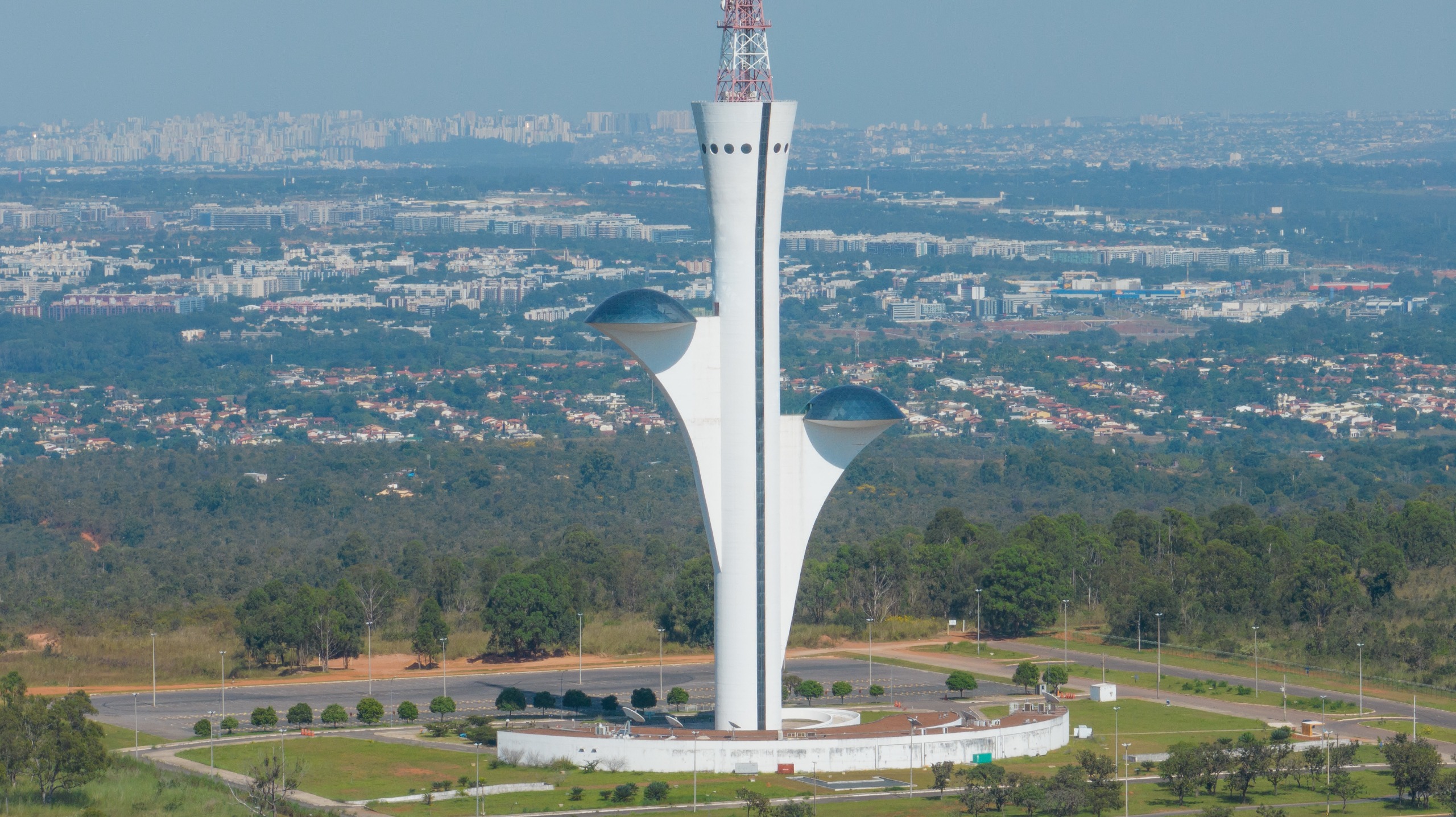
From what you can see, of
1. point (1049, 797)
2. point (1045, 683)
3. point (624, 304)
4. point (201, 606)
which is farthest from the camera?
point (201, 606)

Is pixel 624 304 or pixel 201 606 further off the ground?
pixel 624 304

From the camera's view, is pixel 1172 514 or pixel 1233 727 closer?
pixel 1233 727

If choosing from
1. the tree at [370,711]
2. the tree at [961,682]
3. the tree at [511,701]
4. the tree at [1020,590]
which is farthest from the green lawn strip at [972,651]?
the tree at [370,711]

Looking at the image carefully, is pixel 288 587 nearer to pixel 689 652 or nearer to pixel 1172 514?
pixel 689 652

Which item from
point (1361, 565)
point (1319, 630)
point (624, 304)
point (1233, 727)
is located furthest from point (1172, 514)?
point (624, 304)

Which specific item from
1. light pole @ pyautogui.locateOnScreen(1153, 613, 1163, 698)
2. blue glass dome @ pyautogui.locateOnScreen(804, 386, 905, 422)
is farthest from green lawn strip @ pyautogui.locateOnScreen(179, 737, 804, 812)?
light pole @ pyautogui.locateOnScreen(1153, 613, 1163, 698)

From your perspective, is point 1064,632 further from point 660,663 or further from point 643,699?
point 643,699
